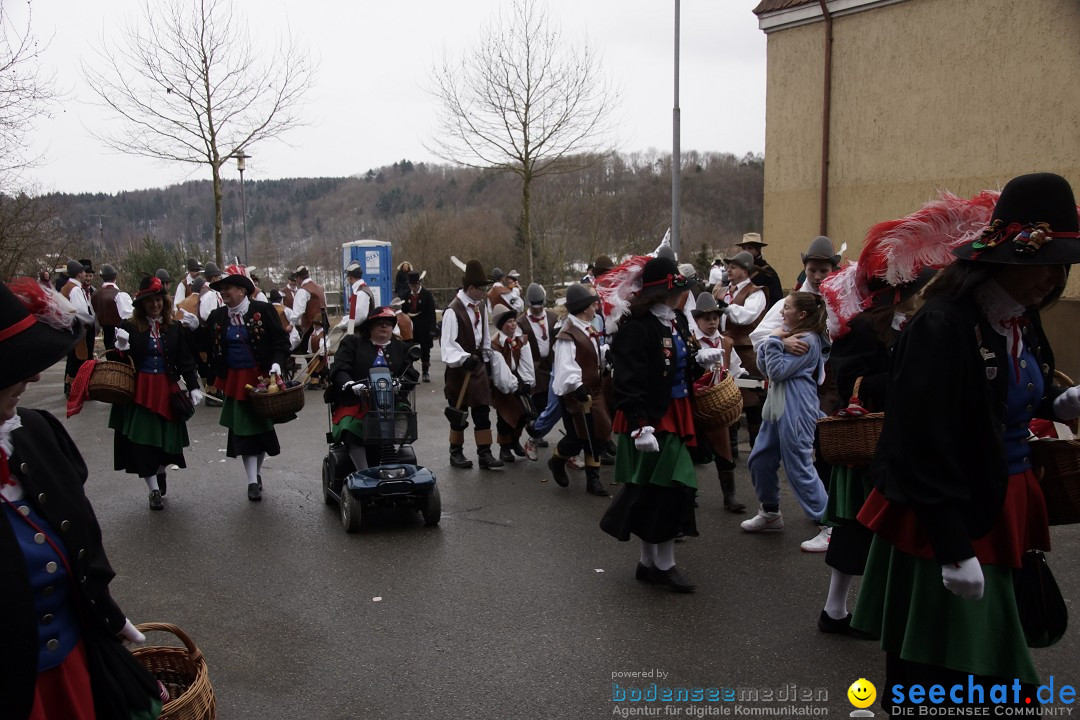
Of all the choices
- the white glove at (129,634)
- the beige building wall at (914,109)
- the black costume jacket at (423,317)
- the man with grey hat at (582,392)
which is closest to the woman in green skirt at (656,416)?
the man with grey hat at (582,392)

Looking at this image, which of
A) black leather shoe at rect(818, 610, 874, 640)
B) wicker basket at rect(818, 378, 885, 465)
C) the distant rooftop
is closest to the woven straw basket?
wicker basket at rect(818, 378, 885, 465)

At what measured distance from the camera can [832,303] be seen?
491cm

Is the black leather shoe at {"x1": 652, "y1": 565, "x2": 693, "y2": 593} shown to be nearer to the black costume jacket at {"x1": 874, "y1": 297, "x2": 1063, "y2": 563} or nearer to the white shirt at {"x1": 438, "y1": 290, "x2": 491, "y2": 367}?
the black costume jacket at {"x1": 874, "y1": 297, "x2": 1063, "y2": 563}

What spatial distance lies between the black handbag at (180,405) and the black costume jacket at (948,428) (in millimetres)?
6273

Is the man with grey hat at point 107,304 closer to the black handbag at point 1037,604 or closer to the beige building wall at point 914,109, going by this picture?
the beige building wall at point 914,109

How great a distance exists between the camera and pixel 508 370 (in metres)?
8.90

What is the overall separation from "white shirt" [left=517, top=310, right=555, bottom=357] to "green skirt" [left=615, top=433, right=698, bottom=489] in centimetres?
403

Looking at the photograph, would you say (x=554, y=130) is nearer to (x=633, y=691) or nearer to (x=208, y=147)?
(x=208, y=147)

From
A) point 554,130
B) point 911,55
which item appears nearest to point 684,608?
point 911,55

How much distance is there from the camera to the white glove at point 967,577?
2693 mm

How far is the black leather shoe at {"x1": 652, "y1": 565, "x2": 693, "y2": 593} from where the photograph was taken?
5430 millimetres

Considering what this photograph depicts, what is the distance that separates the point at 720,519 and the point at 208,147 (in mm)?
15743

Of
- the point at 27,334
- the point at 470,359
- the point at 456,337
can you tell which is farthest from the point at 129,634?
the point at 456,337

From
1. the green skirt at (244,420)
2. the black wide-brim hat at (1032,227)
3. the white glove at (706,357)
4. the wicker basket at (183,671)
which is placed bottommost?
the wicker basket at (183,671)
